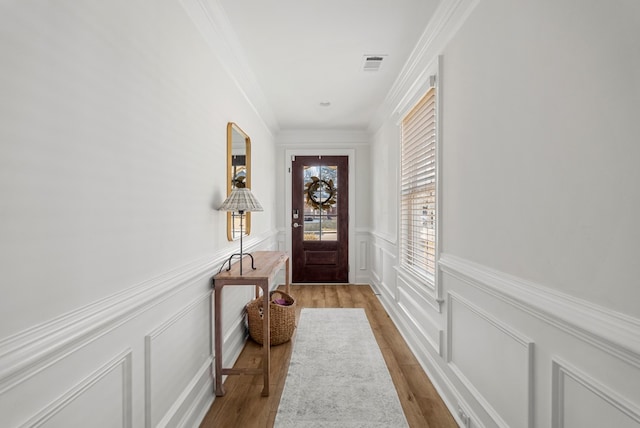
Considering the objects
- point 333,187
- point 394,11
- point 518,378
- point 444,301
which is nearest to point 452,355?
point 444,301

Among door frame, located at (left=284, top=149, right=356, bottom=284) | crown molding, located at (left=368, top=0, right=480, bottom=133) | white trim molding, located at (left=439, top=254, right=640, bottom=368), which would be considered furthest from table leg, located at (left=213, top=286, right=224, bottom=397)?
door frame, located at (left=284, top=149, right=356, bottom=284)

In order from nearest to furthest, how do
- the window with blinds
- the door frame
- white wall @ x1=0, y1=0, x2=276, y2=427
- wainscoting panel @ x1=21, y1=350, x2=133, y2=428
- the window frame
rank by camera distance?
1. white wall @ x1=0, y1=0, x2=276, y2=427
2. wainscoting panel @ x1=21, y1=350, x2=133, y2=428
3. the window frame
4. the window with blinds
5. the door frame

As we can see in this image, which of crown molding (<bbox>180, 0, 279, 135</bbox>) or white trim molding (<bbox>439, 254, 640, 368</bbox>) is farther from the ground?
crown molding (<bbox>180, 0, 279, 135</bbox>)

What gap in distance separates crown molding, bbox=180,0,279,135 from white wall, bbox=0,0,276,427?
2.1 inches

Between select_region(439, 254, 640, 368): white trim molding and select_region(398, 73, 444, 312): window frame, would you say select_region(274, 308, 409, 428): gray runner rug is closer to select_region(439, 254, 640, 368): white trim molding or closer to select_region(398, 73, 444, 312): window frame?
select_region(398, 73, 444, 312): window frame

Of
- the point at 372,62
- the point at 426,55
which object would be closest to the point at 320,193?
the point at 372,62

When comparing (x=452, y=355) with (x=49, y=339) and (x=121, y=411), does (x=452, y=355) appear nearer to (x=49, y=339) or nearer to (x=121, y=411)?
(x=121, y=411)

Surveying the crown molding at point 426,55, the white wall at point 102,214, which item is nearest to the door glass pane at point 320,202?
the crown molding at point 426,55

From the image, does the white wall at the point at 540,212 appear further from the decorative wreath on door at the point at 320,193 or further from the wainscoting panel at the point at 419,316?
the decorative wreath on door at the point at 320,193

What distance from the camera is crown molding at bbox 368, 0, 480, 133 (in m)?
1.88

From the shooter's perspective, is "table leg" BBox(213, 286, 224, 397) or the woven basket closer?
"table leg" BBox(213, 286, 224, 397)

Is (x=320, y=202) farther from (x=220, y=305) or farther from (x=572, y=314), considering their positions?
(x=572, y=314)

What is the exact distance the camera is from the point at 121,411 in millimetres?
1192

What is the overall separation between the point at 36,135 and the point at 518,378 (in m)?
1.80
